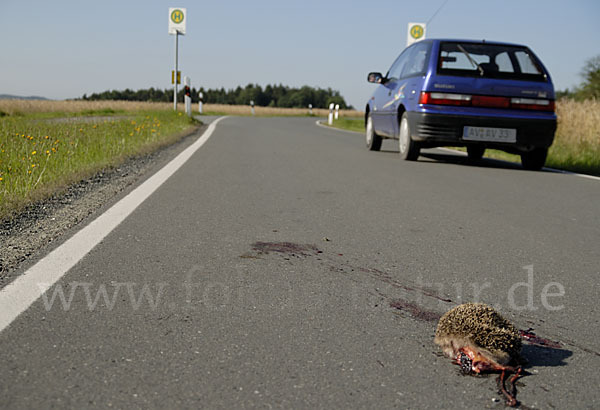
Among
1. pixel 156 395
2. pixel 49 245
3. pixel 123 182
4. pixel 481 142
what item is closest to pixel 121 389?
pixel 156 395

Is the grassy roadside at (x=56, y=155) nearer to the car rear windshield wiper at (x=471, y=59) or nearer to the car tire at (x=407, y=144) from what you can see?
the car tire at (x=407, y=144)

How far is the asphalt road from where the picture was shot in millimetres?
2299

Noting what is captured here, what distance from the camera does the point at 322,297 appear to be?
131 inches

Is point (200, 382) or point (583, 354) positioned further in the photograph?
point (583, 354)

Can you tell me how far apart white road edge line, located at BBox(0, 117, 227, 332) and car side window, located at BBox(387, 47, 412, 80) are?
6.17 meters

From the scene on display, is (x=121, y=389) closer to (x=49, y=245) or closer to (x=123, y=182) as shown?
(x=49, y=245)

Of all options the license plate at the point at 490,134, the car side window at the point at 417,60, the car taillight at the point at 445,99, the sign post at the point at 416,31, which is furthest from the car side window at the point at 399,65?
the sign post at the point at 416,31

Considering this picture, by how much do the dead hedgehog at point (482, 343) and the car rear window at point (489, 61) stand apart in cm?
763

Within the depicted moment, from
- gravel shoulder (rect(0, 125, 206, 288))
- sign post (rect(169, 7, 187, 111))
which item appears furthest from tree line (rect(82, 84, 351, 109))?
gravel shoulder (rect(0, 125, 206, 288))

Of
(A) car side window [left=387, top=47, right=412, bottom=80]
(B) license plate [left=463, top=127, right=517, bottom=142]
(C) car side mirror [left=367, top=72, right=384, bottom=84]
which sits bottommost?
(B) license plate [left=463, top=127, right=517, bottom=142]

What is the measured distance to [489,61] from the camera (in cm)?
1014

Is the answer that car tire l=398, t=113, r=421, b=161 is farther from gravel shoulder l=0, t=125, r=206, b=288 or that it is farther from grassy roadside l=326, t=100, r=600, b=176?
gravel shoulder l=0, t=125, r=206, b=288

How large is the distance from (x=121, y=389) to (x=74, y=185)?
473 centimetres

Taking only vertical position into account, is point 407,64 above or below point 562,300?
above
